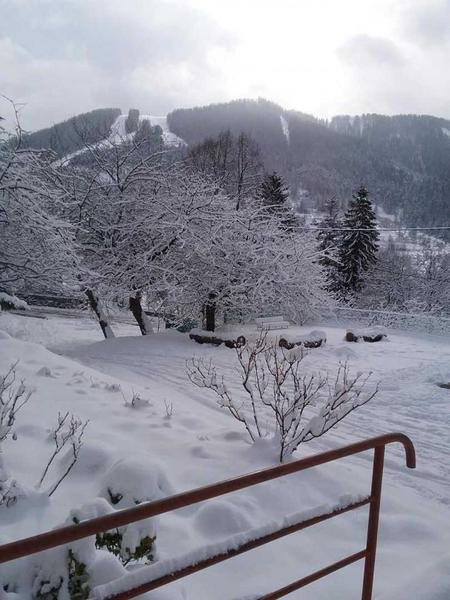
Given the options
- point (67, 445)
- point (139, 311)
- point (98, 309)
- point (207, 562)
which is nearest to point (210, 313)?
point (139, 311)

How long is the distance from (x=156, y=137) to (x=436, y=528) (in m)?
19.8

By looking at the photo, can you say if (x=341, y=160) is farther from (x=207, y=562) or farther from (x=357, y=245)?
(x=207, y=562)

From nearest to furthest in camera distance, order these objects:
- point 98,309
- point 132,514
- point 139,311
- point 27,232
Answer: point 132,514
point 27,232
point 98,309
point 139,311

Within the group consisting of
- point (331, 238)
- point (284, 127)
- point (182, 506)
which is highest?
point (284, 127)

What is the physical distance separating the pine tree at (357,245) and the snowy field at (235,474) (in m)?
20.4

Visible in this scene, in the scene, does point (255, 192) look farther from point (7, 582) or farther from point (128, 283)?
point (7, 582)

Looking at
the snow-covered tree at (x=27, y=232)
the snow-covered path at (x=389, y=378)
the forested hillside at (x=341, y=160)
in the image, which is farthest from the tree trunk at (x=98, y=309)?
the forested hillside at (x=341, y=160)

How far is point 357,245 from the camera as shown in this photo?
29406mm

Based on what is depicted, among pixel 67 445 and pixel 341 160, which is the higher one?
pixel 341 160

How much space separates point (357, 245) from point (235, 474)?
87.9 ft

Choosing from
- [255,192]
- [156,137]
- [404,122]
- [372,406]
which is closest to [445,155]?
[404,122]

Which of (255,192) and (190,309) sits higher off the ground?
(255,192)

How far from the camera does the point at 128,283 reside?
15656 millimetres

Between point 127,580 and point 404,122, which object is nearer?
point 127,580
